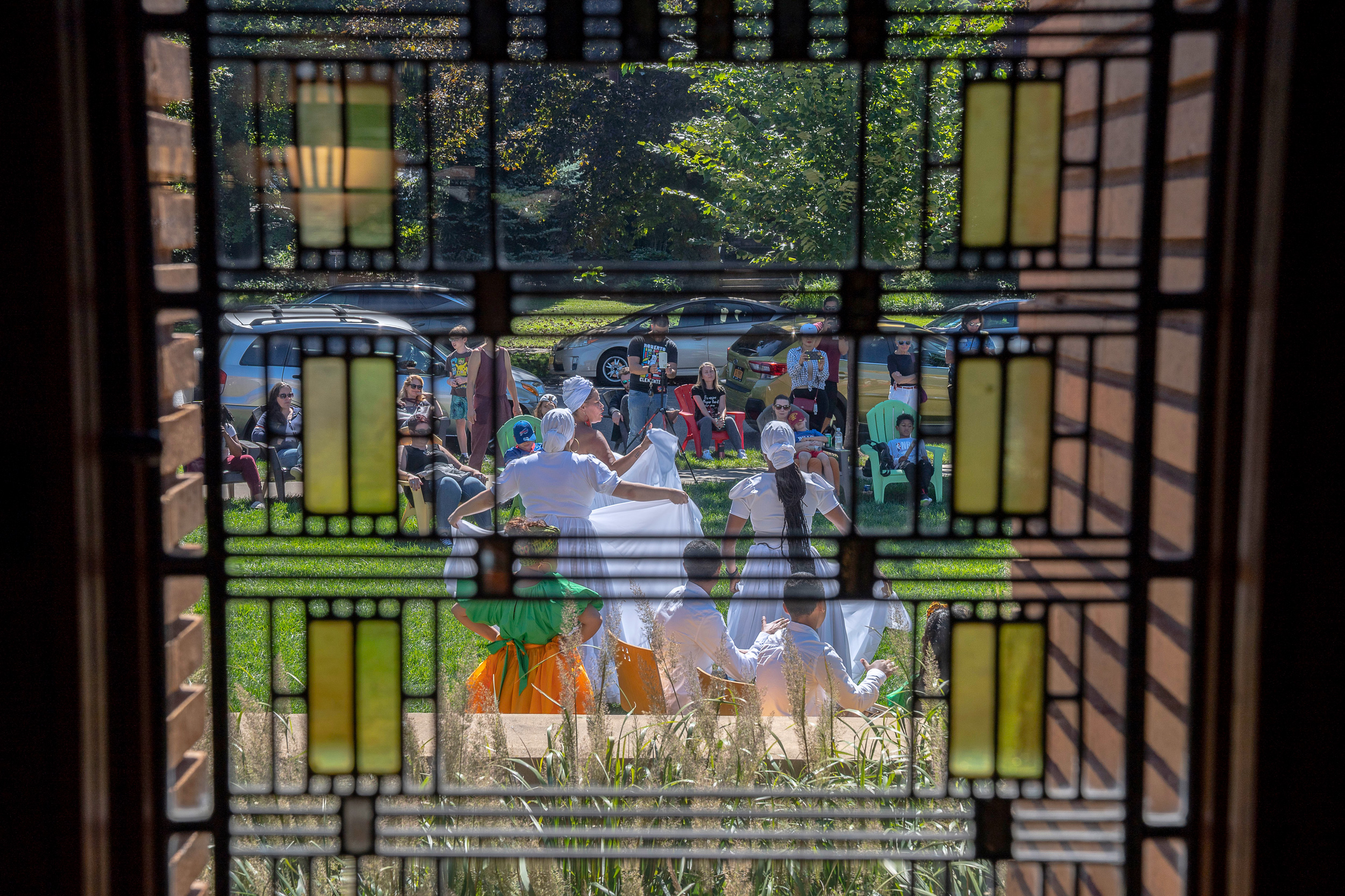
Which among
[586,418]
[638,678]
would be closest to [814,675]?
[638,678]

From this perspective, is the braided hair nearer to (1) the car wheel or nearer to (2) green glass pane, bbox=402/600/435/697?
(2) green glass pane, bbox=402/600/435/697

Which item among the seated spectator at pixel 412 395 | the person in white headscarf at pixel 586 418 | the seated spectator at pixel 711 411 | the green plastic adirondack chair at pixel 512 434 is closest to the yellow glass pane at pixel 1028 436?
the person in white headscarf at pixel 586 418

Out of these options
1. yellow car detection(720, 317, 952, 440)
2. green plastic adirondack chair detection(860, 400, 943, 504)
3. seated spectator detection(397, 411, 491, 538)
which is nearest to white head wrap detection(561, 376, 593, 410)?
seated spectator detection(397, 411, 491, 538)

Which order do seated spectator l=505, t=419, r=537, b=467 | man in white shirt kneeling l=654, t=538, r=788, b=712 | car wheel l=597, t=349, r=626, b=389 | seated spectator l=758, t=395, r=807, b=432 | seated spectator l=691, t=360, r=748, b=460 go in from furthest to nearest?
1. car wheel l=597, t=349, r=626, b=389
2. seated spectator l=691, t=360, r=748, b=460
3. seated spectator l=758, t=395, r=807, b=432
4. seated spectator l=505, t=419, r=537, b=467
5. man in white shirt kneeling l=654, t=538, r=788, b=712

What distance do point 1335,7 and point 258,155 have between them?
4.41ft

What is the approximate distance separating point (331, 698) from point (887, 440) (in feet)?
19.6

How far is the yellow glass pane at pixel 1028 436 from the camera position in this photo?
155 centimetres

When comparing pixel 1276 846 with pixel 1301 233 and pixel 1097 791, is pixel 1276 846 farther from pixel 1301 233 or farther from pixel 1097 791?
pixel 1301 233

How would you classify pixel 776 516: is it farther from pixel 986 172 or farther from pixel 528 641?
pixel 986 172

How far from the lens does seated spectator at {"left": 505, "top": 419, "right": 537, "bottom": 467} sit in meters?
4.81

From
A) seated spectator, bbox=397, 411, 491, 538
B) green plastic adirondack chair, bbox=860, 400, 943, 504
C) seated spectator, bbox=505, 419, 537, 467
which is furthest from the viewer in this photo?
green plastic adirondack chair, bbox=860, 400, 943, 504

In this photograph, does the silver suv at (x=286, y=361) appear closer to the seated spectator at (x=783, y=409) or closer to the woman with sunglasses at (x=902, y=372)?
the seated spectator at (x=783, y=409)

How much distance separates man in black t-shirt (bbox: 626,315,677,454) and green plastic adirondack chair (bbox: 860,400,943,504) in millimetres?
1387

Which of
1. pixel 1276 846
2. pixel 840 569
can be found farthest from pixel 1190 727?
pixel 840 569
